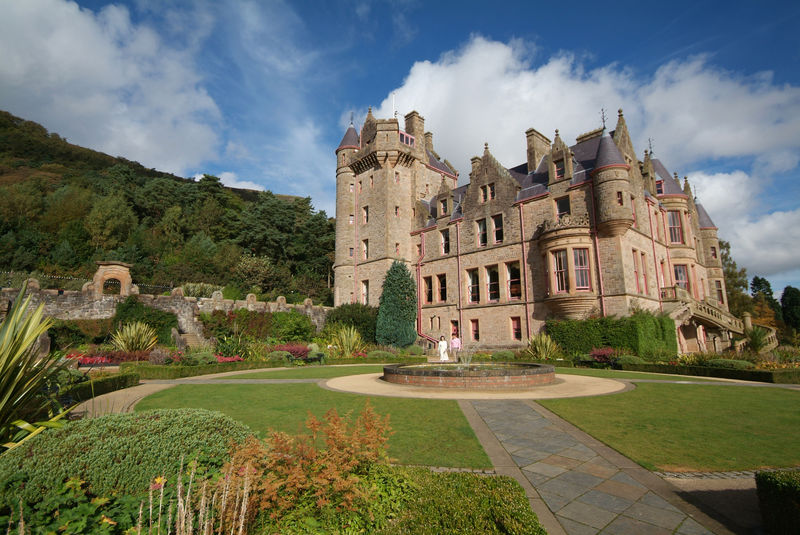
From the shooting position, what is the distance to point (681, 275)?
93.0 feet

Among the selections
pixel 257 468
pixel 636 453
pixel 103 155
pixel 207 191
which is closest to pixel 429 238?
pixel 636 453

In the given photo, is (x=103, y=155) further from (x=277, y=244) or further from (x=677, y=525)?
(x=677, y=525)

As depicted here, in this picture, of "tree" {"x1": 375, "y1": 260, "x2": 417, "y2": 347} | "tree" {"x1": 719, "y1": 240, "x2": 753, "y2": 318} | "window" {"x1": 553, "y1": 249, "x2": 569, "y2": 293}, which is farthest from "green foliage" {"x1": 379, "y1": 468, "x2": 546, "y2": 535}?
"tree" {"x1": 719, "y1": 240, "x2": 753, "y2": 318}

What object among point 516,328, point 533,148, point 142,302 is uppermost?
point 533,148

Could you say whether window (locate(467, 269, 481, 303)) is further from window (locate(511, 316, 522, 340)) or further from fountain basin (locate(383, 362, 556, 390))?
fountain basin (locate(383, 362, 556, 390))

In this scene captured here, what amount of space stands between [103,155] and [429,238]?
86.0m

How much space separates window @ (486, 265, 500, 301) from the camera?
28812 millimetres

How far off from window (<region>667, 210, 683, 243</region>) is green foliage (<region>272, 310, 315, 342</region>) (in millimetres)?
28270

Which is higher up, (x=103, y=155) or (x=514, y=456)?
(x=103, y=155)

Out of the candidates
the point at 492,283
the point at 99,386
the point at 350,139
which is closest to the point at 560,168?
the point at 492,283

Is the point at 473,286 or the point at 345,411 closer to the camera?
the point at 345,411

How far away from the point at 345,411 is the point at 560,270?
19463 mm

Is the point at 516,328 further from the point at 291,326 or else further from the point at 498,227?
the point at 291,326

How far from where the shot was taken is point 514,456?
18.6 feet
